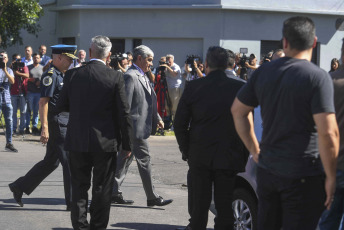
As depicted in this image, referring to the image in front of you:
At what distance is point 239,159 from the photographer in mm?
5848

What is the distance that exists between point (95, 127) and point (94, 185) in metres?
0.55

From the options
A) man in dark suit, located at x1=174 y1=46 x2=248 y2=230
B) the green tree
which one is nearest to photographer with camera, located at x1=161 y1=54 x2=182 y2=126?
the green tree

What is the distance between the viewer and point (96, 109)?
6.28 metres

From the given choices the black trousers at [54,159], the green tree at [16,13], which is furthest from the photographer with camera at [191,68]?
the black trousers at [54,159]

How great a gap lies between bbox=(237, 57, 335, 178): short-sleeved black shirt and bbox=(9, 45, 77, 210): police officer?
3.75 meters

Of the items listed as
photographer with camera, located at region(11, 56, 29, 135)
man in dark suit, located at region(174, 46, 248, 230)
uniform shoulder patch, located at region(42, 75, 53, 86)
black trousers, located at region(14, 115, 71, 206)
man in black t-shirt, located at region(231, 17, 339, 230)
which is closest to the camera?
man in black t-shirt, located at region(231, 17, 339, 230)

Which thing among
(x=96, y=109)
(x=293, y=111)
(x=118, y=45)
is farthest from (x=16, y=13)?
(x=293, y=111)

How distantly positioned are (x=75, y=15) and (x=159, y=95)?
928 centimetres

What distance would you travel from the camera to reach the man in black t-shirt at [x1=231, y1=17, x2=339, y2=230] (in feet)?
13.5

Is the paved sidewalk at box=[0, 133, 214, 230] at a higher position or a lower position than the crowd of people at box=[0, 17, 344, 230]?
lower

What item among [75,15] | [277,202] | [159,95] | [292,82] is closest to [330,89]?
[292,82]

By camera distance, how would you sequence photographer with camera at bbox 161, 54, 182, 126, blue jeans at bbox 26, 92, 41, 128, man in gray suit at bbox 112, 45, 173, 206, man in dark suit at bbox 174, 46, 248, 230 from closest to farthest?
1. man in dark suit at bbox 174, 46, 248, 230
2. man in gray suit at bbox 112, 45, 173, 206
3. blue jeans at bbox 26, 92, 41, 128
4. photographer with camera at bbox 161, 54, 182, 126

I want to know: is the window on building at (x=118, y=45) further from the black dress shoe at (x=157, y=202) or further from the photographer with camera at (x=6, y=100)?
the black dress shoe at (x=157, y=202)

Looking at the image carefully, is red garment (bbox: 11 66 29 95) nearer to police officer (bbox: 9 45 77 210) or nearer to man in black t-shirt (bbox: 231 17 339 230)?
police officer (bbox: 9 45 77 210)
